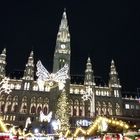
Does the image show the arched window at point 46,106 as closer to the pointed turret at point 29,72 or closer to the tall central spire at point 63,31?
the pointed turret at point 29,72

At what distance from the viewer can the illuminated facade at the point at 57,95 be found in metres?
66.2

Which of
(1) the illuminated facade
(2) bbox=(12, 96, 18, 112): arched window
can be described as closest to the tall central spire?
(1) the illuminated facade

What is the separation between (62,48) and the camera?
7575 centimetres

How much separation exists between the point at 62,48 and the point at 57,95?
15790mm

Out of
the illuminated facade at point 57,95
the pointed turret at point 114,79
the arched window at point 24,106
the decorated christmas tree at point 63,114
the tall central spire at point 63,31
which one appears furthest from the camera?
the tall central spire at point 63,31

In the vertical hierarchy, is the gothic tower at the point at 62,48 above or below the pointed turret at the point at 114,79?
above

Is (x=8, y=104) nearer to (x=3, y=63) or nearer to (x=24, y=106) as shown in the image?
(x=24, y=106)

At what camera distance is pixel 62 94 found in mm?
65625

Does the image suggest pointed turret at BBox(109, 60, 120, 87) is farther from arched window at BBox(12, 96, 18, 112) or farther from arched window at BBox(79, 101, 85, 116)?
arched window at BBox(12, 96, 18, 112)

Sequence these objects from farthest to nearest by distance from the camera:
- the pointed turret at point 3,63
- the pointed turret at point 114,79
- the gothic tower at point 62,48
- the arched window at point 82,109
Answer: the pointed turret at point 114,79 → the gothic tower at point 62,48 → the pointed turret at point 3,63 → the arched window at point 82,109

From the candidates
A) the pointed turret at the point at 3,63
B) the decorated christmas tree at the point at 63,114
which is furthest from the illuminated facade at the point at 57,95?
the decorated christmas tree at the point at 63,114

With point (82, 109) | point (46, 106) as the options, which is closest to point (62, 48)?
point (46, 106)

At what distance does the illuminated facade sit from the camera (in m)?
66.2

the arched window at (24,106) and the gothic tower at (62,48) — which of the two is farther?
the gothic tower at (62,48)
